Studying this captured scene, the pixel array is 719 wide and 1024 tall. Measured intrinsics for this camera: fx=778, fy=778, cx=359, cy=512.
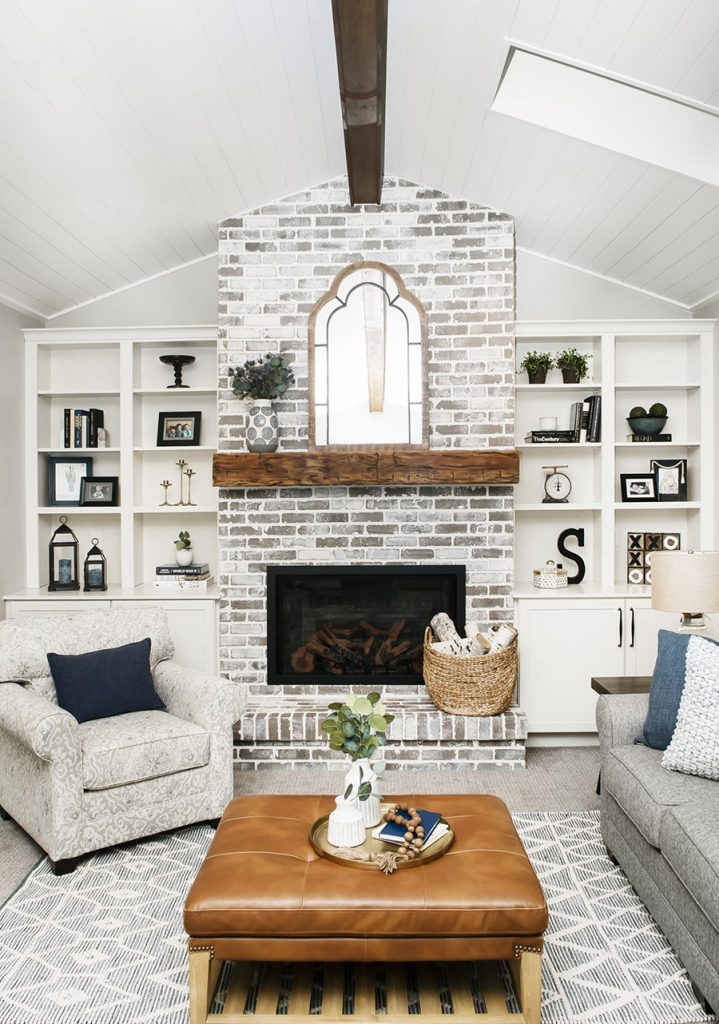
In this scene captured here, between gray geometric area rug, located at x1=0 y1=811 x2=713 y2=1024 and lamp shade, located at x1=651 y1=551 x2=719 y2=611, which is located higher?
lamp shade, located at x1=651 y1=551 x2=719 y2=611

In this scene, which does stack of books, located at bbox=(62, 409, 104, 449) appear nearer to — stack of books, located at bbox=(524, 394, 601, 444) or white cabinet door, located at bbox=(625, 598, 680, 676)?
stack of books, located at bbox=(524, 394, 601, 444)

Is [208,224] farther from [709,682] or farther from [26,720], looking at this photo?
[709,682]

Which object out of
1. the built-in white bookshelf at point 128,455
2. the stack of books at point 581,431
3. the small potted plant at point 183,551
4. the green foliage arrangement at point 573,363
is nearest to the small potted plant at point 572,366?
the green foliage arrangement at point 573,363

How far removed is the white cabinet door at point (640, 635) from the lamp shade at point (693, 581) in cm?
108

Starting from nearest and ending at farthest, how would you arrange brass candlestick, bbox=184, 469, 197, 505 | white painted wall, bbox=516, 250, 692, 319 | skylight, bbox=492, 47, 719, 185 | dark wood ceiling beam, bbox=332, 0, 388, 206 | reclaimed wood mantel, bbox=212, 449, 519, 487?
dark wood ceiling beam, bbox=332, 0, 388, 206, skylight, bbox=492, 47, 719, 185, reclaimed wood mantel, bbox=212, 449, 519, 487, white painted wall, bbox=516, 250, 692, 319, brass candlestick, bbox=184, 469, 197, 505

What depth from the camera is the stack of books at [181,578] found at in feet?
15.2

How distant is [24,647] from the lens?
11.1ft

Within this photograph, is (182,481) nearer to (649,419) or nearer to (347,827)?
(649,419)

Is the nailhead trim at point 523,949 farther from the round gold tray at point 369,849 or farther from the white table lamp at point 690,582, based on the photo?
the white table lamp at point 690,582

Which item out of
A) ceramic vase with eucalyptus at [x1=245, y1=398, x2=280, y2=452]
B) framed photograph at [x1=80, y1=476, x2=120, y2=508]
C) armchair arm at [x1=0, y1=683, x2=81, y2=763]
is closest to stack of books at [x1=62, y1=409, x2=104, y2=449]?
framed photograph at [x1=80, y1=476, x2=120, y2=508]

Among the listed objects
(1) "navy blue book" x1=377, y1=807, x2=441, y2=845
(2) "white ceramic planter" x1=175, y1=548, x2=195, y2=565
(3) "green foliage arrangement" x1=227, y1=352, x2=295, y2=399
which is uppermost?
(3) "green foliage arrangement" x1=227, y1=352, x2=295, y2=399

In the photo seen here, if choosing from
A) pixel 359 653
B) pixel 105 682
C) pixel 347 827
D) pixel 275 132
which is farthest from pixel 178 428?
pixel 347 827

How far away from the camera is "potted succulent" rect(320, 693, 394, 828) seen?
227 cm

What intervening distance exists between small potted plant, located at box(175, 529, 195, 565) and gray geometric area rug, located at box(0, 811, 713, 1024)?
1953mm
